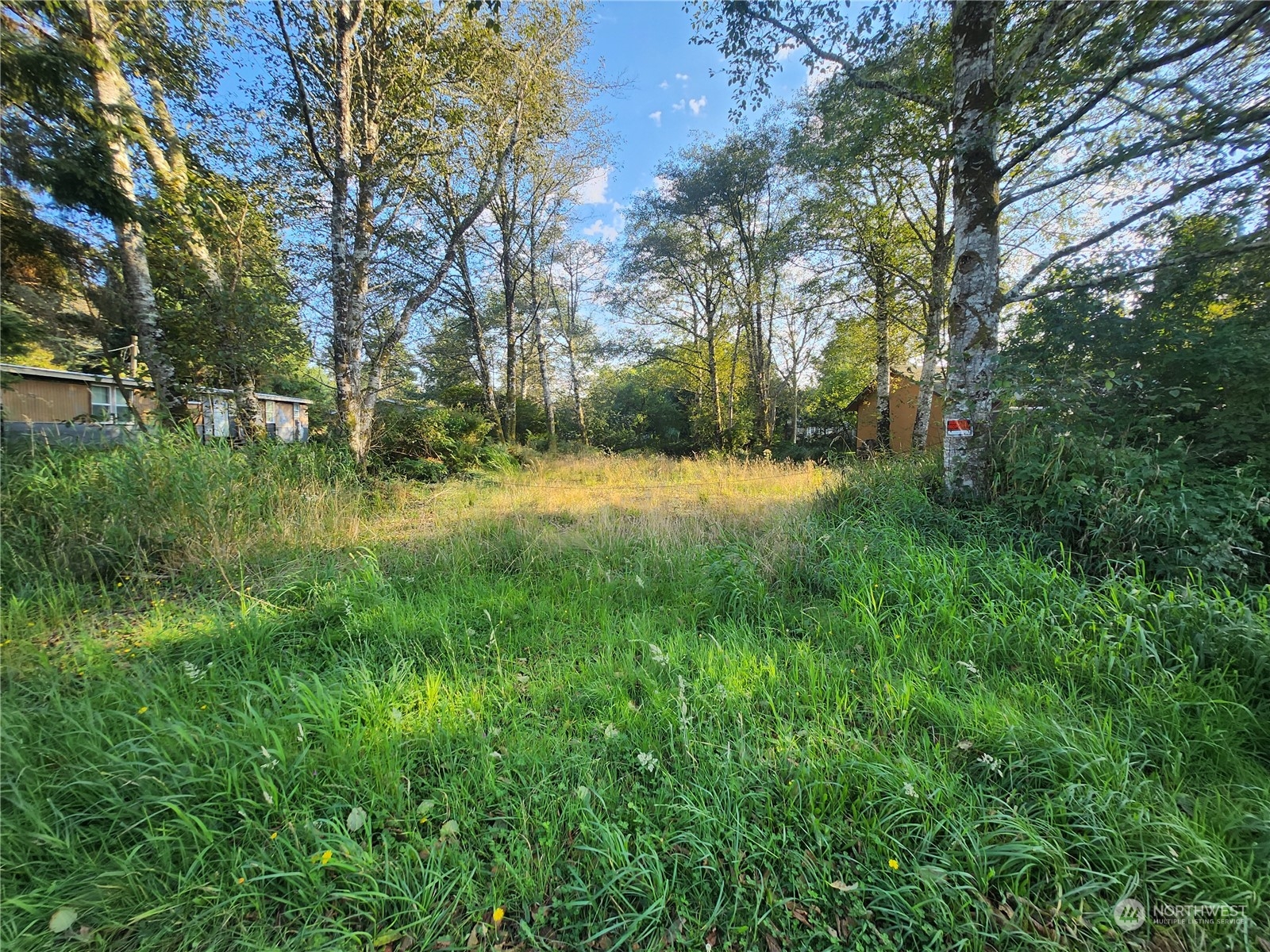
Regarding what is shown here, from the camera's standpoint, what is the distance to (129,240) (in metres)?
5.25

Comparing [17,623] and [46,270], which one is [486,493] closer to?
[17,623]

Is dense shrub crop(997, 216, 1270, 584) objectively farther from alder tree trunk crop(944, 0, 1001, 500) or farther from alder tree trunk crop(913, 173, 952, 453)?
alder tree trunk crop(913, 173, 952, 453)

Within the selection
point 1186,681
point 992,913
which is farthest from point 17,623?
point 1186,681

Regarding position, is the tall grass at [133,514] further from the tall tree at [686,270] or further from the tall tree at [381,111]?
the tall tree at [686,270]

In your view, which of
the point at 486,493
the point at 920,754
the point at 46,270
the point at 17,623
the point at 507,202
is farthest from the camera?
the point at 507,202

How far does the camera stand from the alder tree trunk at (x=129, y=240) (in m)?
4.86

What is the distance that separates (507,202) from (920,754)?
17147mm

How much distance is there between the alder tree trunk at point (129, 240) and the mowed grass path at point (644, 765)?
364 cm

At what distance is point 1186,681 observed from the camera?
83.2 inches

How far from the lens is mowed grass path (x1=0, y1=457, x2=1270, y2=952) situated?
1.34m

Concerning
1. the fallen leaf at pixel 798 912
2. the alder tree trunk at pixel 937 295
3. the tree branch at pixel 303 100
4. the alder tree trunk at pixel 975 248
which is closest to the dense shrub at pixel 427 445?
the tree branch at pixel 303 100

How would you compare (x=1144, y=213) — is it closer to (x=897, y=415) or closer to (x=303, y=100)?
(x=303, y=100)

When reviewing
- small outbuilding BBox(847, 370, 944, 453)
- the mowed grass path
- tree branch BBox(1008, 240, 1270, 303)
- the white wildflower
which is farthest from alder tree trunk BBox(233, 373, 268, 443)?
small outbuilding BBox(847, 370, 944, 453)

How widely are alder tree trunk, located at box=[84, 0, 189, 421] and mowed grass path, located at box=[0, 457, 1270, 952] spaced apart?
364cm
